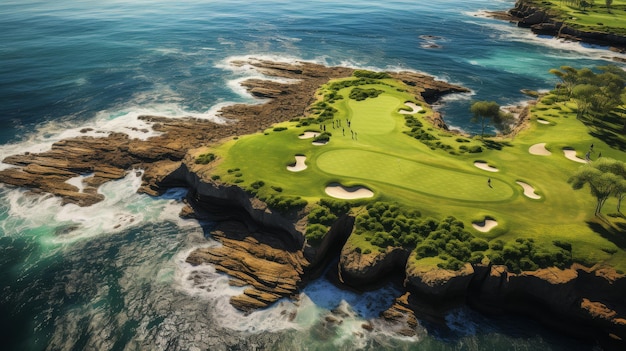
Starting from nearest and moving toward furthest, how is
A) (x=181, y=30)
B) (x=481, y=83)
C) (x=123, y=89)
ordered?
Result: (x=123, y=89) → (x=481, y=83) → (x=181, y=30)

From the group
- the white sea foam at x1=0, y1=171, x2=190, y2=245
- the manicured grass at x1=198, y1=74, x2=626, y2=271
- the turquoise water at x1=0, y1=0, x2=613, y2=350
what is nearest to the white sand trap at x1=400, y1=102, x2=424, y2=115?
the manicured grass at x1=198, y1=74, x2=626, y2=271

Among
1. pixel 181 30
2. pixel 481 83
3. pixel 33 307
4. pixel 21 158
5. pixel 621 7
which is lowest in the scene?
pixel 33 307

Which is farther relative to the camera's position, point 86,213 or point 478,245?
point 86,213

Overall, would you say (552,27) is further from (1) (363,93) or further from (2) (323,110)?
(2) (323,110)

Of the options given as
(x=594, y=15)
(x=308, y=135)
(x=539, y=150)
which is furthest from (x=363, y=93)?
(x=594, y=15)

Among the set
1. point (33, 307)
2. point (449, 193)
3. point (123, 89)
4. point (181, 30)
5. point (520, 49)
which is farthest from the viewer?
point (181, 30)

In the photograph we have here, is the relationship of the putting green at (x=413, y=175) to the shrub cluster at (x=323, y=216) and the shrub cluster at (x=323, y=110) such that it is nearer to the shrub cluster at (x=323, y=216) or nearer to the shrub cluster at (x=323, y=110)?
the shrub cluster at (x=323, y=216)

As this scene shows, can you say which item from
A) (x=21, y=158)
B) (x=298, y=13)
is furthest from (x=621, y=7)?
(x=21, y=158)

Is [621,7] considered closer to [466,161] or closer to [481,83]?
[481,83]
